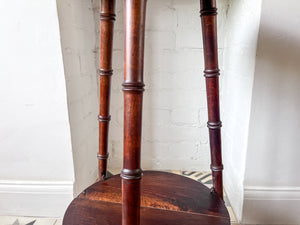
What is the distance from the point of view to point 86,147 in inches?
42.9

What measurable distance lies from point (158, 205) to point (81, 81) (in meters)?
0.64

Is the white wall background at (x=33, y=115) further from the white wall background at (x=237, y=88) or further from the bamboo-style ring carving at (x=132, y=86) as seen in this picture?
the white wall background at (x=237, y=88)

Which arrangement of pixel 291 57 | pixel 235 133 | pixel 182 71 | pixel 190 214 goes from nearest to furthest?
pixel 190 214 < pixel 291 57 < pixel 235 133 < pixel 182 71

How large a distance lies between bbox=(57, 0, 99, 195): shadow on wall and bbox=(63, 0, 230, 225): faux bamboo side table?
0.26 m

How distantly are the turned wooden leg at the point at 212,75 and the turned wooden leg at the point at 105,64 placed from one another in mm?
258

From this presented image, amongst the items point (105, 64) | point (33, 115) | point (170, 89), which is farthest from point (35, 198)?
point (170, 89)

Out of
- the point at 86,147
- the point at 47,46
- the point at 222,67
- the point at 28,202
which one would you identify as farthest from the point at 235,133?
the point at 28,202

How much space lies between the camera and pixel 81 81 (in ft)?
3.29

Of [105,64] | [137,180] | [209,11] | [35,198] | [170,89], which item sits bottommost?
[35,198]

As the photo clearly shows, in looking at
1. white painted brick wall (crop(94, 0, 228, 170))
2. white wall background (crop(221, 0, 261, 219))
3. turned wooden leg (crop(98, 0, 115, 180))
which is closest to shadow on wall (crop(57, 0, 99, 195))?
white painted brick wall (crop(94, 0, 228, 170))

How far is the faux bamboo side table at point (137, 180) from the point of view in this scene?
0.39 meters

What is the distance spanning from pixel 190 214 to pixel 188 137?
0.69 metres

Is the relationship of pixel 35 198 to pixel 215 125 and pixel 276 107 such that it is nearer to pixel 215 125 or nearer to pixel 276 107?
pixel 215 125

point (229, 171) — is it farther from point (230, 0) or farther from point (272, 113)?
point (230, 0)
